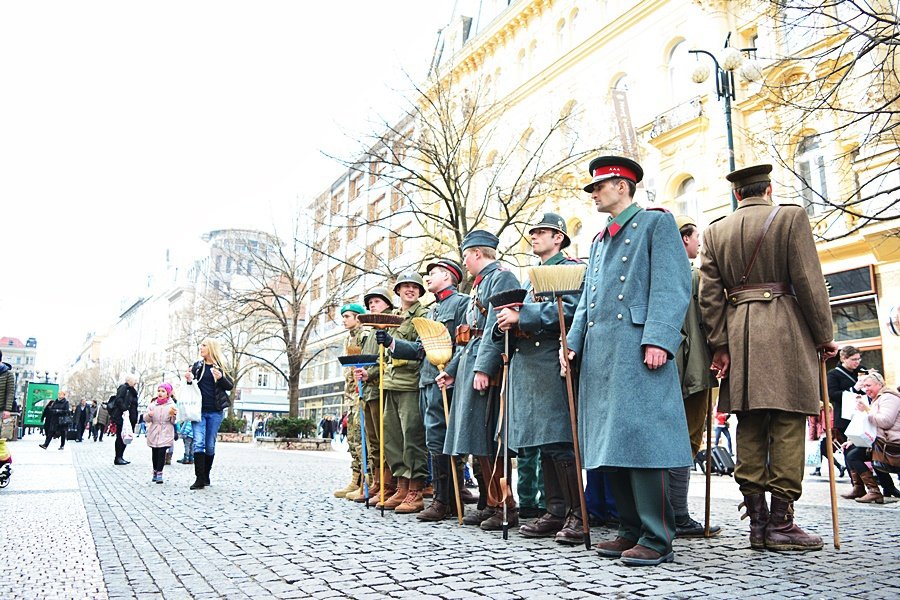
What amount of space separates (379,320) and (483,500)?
197 cm

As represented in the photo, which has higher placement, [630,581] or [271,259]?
[271,259]

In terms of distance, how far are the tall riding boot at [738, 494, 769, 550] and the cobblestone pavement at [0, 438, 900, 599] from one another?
4.6 inches

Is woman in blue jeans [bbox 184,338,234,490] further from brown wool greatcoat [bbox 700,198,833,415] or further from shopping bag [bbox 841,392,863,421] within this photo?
shopping bag [bbox 841,392,863,421]

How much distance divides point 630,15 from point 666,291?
24820 millimetres

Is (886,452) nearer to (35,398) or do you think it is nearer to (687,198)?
(687,198)

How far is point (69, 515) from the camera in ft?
22.2

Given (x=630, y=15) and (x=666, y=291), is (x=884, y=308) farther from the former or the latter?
(x=666, y=291)

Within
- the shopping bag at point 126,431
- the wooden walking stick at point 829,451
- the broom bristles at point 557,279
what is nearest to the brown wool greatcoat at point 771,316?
the wooden walking stick at point 829,451

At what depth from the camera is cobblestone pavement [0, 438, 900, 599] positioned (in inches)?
141

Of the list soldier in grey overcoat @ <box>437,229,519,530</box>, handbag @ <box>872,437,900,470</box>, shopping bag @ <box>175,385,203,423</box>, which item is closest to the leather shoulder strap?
soldier in grey overcoat @ <box>437,229,519,530</box>

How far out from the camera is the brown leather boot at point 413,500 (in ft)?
22.3

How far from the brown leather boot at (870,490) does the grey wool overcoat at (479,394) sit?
479 cm

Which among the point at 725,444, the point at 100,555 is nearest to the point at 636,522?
the point at 100,555

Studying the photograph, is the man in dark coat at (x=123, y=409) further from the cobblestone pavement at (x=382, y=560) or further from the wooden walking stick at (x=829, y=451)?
the wooden walking stick at (x=829, y=451)
